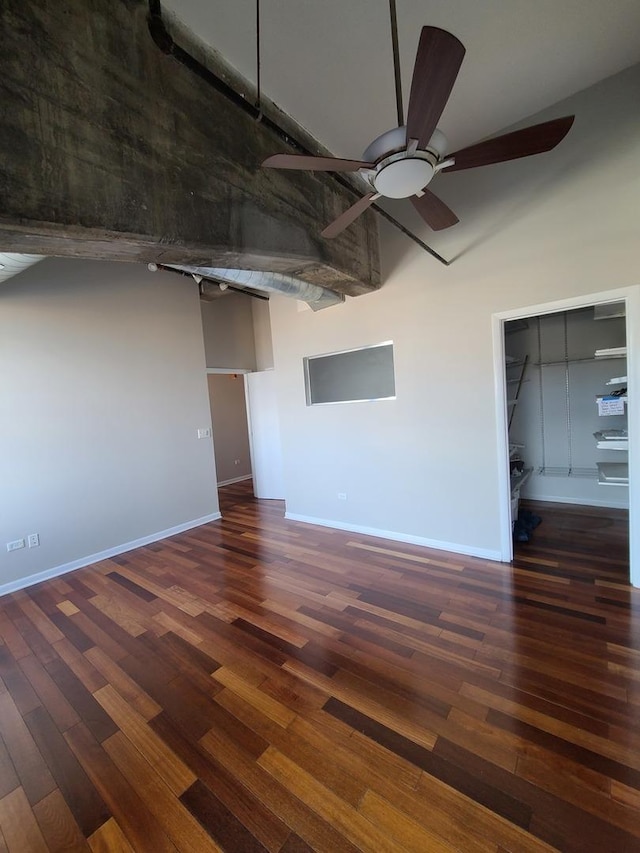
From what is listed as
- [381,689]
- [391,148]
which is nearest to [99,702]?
[381,689]

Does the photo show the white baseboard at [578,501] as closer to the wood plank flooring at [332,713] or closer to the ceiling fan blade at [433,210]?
the wood plank flooring at [332,713]

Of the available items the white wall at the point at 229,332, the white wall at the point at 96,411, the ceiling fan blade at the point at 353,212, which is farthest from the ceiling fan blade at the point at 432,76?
the white wall at the point at 229,332

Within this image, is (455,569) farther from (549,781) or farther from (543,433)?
(543,433)

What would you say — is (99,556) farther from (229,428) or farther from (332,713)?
(229,428)

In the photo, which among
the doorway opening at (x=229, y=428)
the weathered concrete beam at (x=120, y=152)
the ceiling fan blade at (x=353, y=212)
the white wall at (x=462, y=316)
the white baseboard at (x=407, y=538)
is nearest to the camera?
the weathered concrete beam at (x=120, y=152)

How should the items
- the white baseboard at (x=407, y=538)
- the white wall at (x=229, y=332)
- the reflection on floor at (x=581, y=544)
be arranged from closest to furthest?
the reflection on floor at (x=581, y=544) < the white baseboard at (x=407, y=538) < the white wall at (x=229, y=332)

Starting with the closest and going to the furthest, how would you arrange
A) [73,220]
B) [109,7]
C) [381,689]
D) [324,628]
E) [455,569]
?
[73,220]
[109,7]
[381,689]
[324,628]
[455,569]

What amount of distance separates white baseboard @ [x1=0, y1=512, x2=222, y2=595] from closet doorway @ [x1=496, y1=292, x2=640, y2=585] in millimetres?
3877

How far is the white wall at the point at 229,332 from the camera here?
217 inches

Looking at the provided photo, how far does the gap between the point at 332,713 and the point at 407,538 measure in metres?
2.11

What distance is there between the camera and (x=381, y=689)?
5.99 ft

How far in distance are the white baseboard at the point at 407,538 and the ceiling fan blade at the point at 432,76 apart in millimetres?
3162

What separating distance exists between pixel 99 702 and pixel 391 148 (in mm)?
3122

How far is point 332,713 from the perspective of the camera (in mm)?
1705
